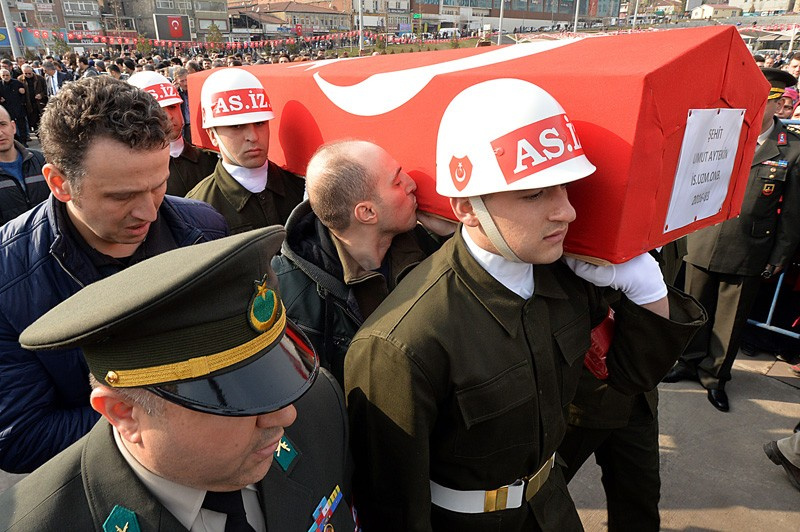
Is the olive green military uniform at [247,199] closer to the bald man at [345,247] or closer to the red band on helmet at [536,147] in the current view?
the bald man at [345,247]

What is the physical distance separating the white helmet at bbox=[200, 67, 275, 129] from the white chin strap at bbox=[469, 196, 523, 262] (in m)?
1.91

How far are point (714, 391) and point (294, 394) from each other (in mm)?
3884

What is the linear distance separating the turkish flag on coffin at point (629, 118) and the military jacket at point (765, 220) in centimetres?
223

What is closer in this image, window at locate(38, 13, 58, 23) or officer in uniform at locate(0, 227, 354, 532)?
officer in uniform at locate(0, 227, 354, 532)

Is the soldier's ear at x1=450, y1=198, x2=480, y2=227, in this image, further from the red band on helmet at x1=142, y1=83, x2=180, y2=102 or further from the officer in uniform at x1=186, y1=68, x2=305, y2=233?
the red band on helmet at x1=142, y1=83, x2=180, y2=102

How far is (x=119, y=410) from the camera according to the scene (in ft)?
3.28

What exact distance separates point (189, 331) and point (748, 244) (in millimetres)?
3962

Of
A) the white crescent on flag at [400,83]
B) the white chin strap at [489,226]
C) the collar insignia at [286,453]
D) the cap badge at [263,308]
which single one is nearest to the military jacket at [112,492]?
the collar insignia at [286,453]

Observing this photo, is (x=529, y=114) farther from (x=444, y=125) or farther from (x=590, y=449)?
(x=590, y=449)

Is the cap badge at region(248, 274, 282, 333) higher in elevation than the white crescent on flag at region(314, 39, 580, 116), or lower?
lower

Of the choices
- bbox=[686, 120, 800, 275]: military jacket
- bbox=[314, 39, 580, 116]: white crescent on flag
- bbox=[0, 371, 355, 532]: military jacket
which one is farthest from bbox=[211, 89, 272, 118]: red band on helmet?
bbox=[686, 120, 800, 275]: military jacket

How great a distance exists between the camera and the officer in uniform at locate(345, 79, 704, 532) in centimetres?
137

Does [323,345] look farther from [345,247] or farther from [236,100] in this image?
[236,100]

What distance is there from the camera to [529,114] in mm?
1314
